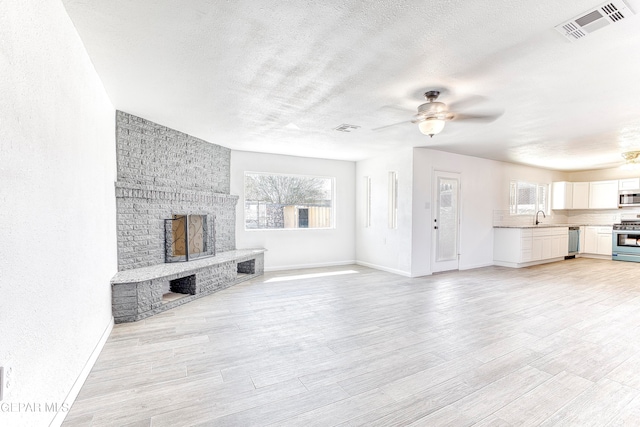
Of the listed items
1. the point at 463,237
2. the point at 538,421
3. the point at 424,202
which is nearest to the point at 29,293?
the point at 538,421

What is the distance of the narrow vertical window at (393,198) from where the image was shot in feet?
20.4

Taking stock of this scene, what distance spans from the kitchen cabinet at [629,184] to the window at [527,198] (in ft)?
5.10

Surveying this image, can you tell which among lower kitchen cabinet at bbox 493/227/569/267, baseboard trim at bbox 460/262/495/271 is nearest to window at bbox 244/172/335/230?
baseboard trim at bbox 460/262/495/271

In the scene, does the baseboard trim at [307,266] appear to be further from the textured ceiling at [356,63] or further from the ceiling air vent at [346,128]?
the ceiling air vent at [346,128]

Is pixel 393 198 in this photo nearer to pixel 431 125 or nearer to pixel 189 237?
pixel 431 125

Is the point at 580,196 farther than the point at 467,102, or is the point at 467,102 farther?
the point at 580,196

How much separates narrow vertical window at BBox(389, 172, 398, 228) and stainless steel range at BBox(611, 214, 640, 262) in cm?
623

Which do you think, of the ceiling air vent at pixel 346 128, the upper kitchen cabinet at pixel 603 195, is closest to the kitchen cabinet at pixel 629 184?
the upper kitchen cabinet at pixel 603 195

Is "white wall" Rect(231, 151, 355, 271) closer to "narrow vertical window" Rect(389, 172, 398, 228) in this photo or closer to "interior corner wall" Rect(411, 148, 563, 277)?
"narrow vertical window" Rect(389, 172, 398, 228)

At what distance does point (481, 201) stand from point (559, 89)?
4269 mm

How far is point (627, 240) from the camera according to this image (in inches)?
297

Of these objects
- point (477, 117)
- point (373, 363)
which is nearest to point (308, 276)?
point (373, 363)

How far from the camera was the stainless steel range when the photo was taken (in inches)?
291

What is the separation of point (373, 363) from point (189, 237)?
3.54 m
